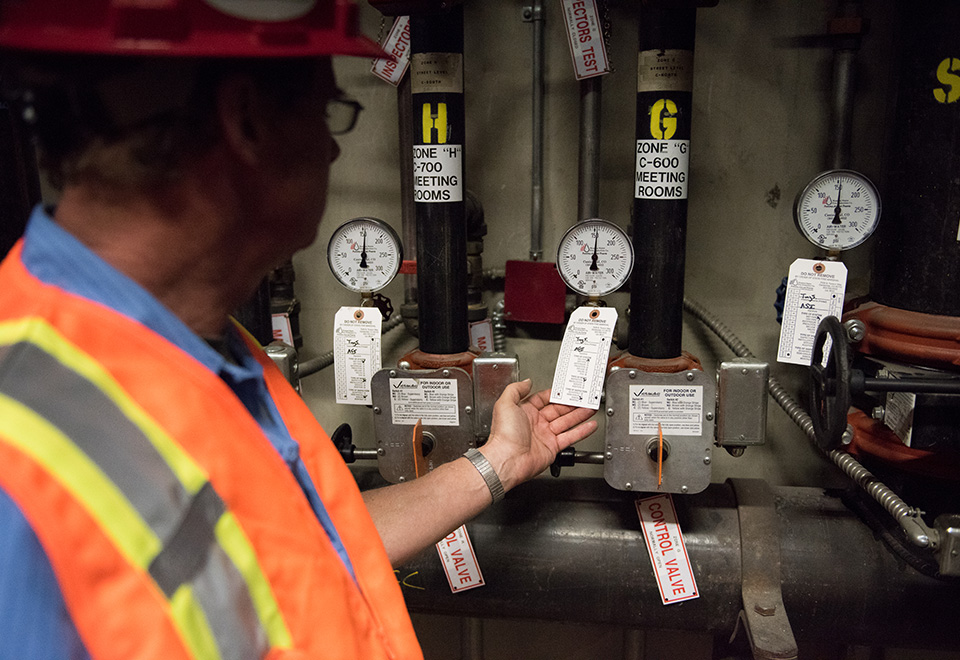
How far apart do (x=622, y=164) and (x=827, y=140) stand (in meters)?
0.42

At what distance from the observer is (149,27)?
1.61ft

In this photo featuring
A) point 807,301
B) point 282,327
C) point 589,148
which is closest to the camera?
point 807,301

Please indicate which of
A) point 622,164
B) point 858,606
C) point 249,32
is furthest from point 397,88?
point 858,606

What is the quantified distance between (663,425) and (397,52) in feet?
3.17

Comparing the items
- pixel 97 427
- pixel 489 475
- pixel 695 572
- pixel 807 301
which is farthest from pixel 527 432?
pixel 97 427

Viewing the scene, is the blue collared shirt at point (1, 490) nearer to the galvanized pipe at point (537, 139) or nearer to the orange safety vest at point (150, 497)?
the orange safety vest at point (150, 497)

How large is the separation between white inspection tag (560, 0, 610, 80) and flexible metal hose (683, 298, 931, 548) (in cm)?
55

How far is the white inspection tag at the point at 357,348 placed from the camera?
128cm

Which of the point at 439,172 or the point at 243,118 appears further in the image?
the point at 439,172

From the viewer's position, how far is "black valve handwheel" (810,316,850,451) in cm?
102

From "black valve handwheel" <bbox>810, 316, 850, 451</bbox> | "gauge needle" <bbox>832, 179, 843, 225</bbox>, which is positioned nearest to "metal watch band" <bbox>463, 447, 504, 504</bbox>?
"black valve handwheel" <bbox>810, 316, 850, 451</bbox>

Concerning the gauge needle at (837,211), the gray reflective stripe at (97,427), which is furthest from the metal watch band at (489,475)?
the gauge needle at (837,211)

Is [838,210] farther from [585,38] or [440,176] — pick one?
[440,176]

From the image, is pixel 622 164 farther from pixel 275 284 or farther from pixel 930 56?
pixel 275 284
